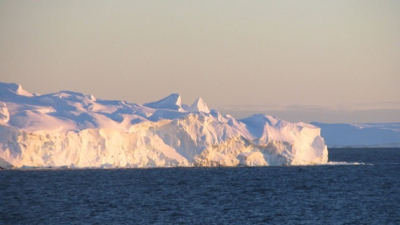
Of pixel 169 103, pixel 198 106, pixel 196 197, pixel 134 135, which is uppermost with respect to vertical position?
pixel 169 103

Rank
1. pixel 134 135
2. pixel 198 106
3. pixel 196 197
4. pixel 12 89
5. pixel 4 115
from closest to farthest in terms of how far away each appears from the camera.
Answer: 1. pixel 196 197
2. pixel 4 115
3. pixel 134 135
4. pixel 12 89
5. pixel 198 106

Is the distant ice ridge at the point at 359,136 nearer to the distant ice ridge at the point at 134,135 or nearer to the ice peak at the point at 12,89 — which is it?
the distant ice ridge at the point at 134,135

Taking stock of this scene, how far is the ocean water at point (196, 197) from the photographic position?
117 feet

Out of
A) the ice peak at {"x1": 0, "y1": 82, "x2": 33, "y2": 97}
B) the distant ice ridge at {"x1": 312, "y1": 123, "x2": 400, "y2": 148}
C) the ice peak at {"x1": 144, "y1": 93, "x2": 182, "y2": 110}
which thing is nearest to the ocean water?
the ice peak at {"x1": 144, "y1": 93, "x2": 182, "y2": 110}

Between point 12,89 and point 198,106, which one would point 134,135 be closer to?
point 198,106

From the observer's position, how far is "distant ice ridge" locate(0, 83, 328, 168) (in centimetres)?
5538

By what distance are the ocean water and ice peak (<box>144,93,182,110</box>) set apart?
561 cm

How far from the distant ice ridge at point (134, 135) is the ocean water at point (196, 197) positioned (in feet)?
4.17

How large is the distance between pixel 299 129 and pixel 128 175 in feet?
49.0

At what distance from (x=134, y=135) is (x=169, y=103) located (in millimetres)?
8878

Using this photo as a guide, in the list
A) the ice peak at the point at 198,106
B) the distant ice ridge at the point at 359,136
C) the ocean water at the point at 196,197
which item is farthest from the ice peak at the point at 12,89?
the distant ice ridge at the point at 359,136

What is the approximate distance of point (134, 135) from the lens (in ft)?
195

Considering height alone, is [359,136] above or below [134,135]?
below

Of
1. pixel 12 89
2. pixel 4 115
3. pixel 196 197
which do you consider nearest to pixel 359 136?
pixel 12 89
